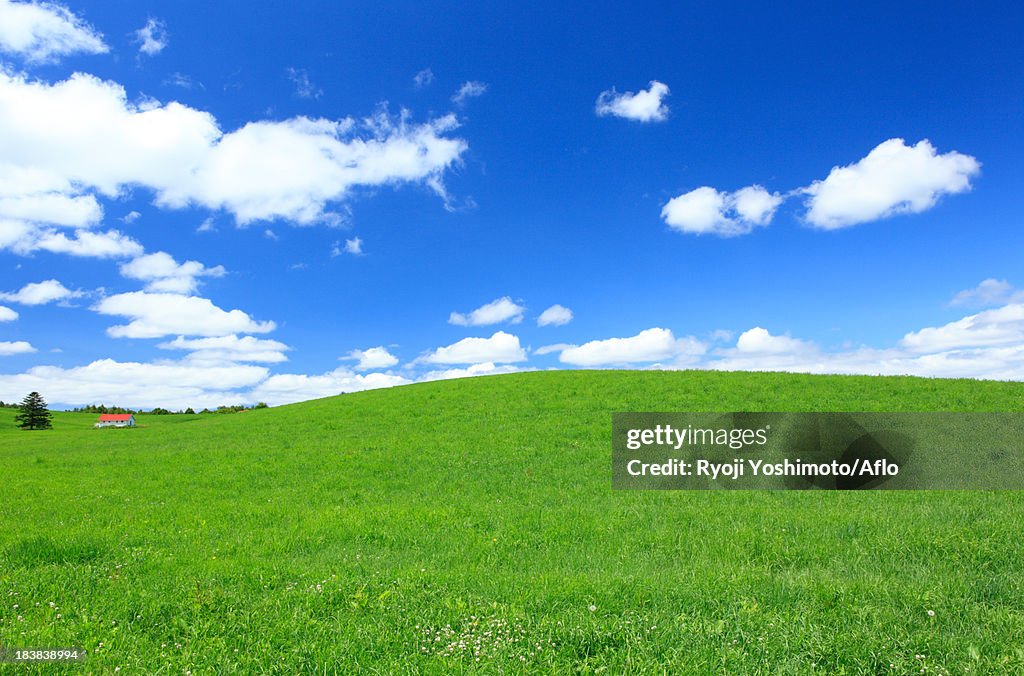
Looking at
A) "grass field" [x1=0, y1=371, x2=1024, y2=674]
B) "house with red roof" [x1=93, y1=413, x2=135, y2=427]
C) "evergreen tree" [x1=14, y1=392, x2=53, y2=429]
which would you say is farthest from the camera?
"house with red roof" [x1=93, y1=413, x2=135, y2=427]

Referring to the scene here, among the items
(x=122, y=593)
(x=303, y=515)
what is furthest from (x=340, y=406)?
(x=122, y=593)

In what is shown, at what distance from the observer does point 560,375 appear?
4409 cm

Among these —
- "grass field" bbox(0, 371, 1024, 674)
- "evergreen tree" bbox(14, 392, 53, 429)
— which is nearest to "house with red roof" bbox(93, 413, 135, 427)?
"evergreen tree" bbox(14, 392, 53, 429)

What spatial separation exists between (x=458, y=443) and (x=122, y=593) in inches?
633

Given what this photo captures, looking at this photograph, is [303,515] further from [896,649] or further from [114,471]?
[114,471]

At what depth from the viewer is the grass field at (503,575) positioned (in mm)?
A: 5711

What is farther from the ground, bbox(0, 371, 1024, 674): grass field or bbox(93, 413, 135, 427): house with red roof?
bbox(0, 371, 1024, 674): grass field
